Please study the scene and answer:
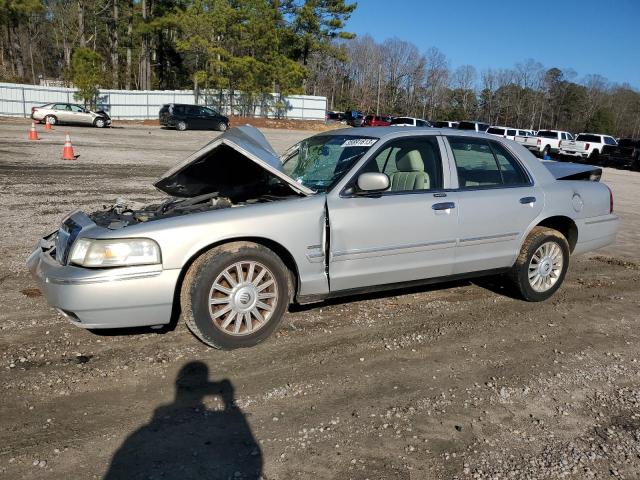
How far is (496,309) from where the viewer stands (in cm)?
522

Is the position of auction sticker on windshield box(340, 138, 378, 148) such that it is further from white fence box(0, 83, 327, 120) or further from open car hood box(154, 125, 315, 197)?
white fence box(0, 83, 327, 120)

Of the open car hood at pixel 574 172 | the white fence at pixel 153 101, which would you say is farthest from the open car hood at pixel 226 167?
the white fence at pixel 153 101

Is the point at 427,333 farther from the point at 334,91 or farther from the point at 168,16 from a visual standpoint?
the point at 334,91

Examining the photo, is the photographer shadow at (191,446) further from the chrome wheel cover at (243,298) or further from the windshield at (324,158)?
the windshield at (324,158)

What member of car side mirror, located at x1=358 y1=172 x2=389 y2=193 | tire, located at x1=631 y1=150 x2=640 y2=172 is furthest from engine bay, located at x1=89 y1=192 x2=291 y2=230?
tire, located at x1=631 y1=150 x2=640 y2=172

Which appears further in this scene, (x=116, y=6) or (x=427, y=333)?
(x=116, y=6)

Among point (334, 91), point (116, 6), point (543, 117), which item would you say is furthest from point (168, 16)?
point (543, 117)

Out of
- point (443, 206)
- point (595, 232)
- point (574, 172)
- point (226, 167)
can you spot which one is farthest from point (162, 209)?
point (595, 232)

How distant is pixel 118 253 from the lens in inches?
142

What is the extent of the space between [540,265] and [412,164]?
1721 mm

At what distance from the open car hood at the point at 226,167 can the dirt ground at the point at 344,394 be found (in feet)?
4.14

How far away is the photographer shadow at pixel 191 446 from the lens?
105 inches

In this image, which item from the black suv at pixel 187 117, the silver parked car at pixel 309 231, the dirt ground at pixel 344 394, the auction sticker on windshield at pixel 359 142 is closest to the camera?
the dirt ground at pixel 344 394

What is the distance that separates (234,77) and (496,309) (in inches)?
1747
